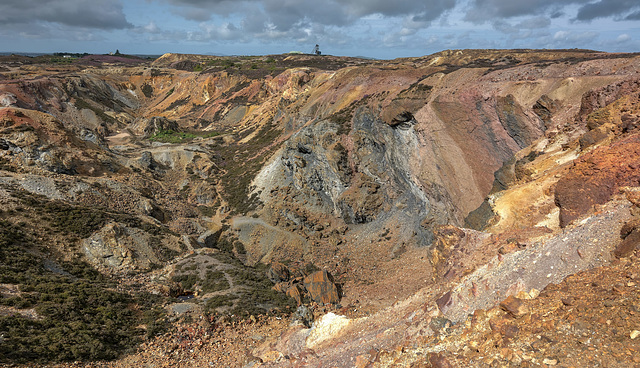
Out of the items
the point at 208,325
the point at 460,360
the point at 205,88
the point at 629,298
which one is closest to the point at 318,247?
the point at 208,325

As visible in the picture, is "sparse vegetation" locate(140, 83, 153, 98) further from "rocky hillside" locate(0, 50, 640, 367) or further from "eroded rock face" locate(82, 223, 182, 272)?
"eroded rock face" locate(82, 223, 182, 272)

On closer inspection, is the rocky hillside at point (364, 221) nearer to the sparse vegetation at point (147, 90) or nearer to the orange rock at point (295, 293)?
the orange rock at point (295, 293)

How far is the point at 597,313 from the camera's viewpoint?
703 cm

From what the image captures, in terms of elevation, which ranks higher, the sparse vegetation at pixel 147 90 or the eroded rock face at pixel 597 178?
the sparse vegetation at pixel 147 90

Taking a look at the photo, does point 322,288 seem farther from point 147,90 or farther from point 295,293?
point 147,90

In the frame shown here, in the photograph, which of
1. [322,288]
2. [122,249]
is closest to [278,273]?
[322,288]

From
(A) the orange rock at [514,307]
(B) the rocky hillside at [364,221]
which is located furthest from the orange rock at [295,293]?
(A) the orange rock at [514,307]

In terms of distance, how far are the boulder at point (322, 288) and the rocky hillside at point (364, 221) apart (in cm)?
12

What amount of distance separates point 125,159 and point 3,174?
17.4 meters

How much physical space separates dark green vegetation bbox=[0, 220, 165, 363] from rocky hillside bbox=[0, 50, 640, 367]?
130 millimetres

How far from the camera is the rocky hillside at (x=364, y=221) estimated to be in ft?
33.5

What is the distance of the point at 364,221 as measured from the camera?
34375 mm

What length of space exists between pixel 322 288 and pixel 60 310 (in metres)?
16.8

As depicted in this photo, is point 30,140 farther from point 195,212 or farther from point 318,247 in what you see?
point 318,247
